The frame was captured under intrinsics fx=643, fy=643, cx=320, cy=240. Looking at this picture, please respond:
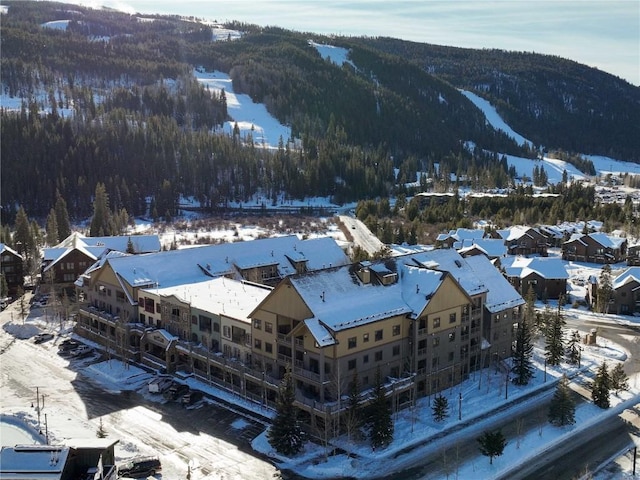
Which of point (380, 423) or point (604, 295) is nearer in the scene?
point (380, 423)

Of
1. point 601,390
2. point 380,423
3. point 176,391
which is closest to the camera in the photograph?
point 380,423

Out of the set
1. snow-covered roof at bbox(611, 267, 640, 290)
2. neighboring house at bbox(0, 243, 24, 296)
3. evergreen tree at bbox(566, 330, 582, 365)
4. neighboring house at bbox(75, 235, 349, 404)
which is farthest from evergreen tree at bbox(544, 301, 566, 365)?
neighboring house at bbox(0, 243, 24, 296)

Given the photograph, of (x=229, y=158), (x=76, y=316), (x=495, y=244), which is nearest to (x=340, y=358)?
(x=76, y=316)

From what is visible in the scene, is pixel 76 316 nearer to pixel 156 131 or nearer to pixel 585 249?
pixel 585 249

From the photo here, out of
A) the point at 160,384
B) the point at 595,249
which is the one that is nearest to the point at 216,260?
the point at 160,384

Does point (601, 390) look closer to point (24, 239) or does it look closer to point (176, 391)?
point (176, 391)

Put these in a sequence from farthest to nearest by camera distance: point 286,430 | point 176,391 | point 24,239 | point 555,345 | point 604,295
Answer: point 24,239
point 604,295
point 555,345
point 176,391
point 286,430
